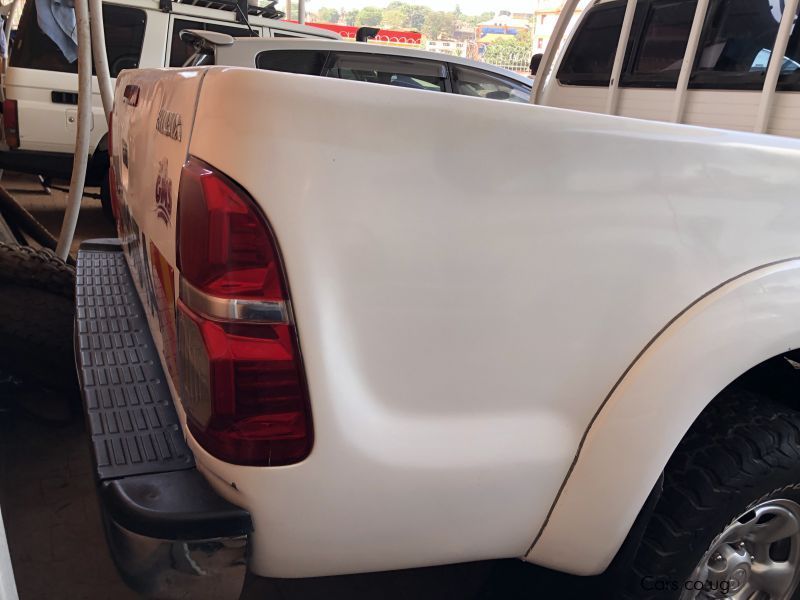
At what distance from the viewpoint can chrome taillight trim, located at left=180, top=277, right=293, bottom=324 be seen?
1201 mm

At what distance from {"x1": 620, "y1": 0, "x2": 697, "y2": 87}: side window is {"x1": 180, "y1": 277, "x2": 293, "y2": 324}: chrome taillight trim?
2168 millimetres

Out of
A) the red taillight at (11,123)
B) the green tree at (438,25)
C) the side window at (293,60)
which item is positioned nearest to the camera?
the side window at (293,60)

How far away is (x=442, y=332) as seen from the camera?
1.30 m

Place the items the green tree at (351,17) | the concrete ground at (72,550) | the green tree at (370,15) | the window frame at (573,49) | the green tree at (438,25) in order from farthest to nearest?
the green tree at (370,15) < the green tree at (351,17) < the green tree at (438,25) < the window frame at (573,49) < the concrete ground at (72,550)

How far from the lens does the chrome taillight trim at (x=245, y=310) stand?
1201 mm

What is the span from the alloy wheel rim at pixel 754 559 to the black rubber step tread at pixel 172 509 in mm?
1144

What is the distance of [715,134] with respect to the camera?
4.62 ft

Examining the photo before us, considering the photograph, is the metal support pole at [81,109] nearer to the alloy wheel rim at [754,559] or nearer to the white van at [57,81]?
the white van at [57,81]

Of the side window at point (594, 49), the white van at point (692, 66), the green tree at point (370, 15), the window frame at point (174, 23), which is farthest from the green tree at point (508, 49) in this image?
the white van at point (692, 66)

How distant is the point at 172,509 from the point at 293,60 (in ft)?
17.2

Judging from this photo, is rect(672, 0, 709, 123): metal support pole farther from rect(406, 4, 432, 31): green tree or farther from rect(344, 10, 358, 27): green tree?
rect(406, 4, 432, 31): green tree

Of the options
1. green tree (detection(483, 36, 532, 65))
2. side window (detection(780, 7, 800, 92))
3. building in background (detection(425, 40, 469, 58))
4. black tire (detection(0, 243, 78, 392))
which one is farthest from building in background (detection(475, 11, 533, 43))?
black tire (detection(0, 243, 78, 392))

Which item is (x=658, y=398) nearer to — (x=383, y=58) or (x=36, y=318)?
(x=36, y=318)

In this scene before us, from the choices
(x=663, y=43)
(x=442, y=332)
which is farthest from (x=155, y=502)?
(x=663, y=43)
